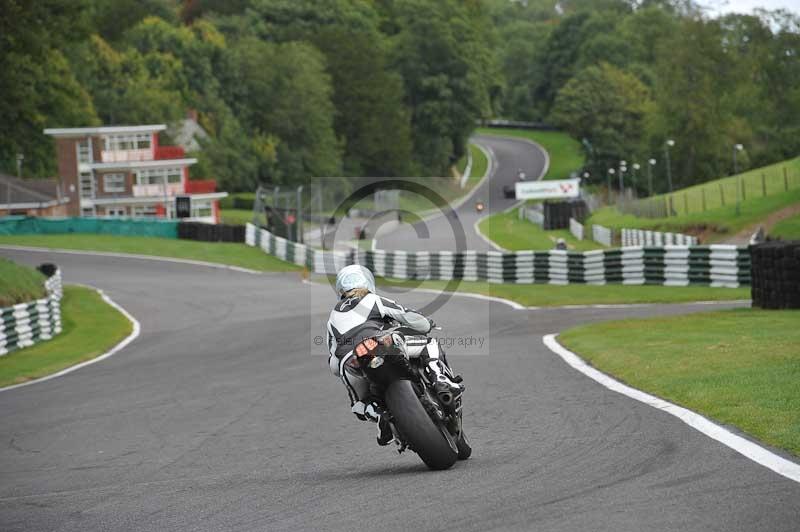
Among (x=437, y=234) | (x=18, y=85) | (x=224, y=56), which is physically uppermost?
(x=224, y=56)

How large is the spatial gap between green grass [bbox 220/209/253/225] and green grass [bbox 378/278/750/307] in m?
55.1

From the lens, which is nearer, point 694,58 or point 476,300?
point 476,300

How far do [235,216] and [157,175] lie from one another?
1091cm

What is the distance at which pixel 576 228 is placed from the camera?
7794 cm

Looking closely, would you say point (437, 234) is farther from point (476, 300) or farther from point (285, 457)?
point (285, 457)

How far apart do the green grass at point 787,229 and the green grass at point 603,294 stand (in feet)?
49.1

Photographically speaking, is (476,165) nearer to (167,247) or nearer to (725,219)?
(725,219)

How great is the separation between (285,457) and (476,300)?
827 inches

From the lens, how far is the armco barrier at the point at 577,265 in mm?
30453

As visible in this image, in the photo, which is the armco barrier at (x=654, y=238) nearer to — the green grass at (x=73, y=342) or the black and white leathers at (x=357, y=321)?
the green grass at (x=73, y=342)

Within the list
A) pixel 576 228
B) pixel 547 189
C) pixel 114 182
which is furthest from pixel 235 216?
pixel 576 228

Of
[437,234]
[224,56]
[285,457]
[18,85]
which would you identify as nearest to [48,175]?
[224,56]

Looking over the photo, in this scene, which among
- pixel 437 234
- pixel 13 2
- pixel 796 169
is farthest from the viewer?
pixel 437 234

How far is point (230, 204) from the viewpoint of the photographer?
333 ft
